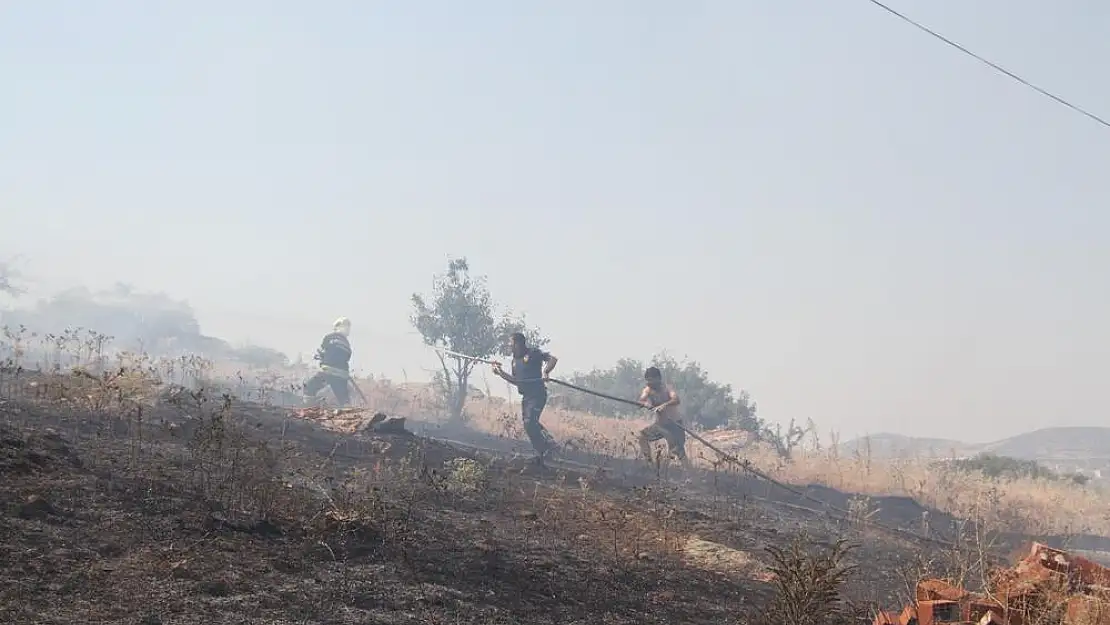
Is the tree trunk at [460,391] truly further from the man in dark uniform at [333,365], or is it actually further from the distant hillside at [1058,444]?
the distant hillside at [1058,444]

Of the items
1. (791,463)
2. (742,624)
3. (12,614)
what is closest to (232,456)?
(12,614)

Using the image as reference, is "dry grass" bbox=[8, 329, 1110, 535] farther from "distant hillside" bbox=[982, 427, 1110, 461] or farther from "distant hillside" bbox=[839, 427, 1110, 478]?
"distant hillside" bbox=[982, 427, 1110, 461]

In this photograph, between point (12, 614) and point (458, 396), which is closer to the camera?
point (12, 614)

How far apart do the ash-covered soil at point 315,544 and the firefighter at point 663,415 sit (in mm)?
4440

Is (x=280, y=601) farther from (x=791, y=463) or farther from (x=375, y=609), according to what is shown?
(x=791, y=463)

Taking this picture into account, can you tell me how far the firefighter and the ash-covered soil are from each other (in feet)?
14.6

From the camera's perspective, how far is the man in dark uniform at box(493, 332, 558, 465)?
14773 mm

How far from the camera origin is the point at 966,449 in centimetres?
7875

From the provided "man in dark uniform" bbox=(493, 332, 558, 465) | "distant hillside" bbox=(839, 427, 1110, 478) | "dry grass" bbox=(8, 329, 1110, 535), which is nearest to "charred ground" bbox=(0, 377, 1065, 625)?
"man in dark uniform" bbox=(493, 332, 558, 465)

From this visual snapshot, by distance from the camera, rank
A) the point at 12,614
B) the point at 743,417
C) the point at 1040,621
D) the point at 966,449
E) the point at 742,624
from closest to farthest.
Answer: the point at 12,614 → the point at 1040,621 → the point at 742,624 → the point at 743,417 → the point at 966,449

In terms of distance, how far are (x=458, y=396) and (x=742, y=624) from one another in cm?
2021

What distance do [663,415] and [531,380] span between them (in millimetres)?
2452

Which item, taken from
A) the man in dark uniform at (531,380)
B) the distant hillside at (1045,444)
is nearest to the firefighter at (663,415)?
the man in dark uniform at (531,380)

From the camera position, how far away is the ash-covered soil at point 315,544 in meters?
4.79
